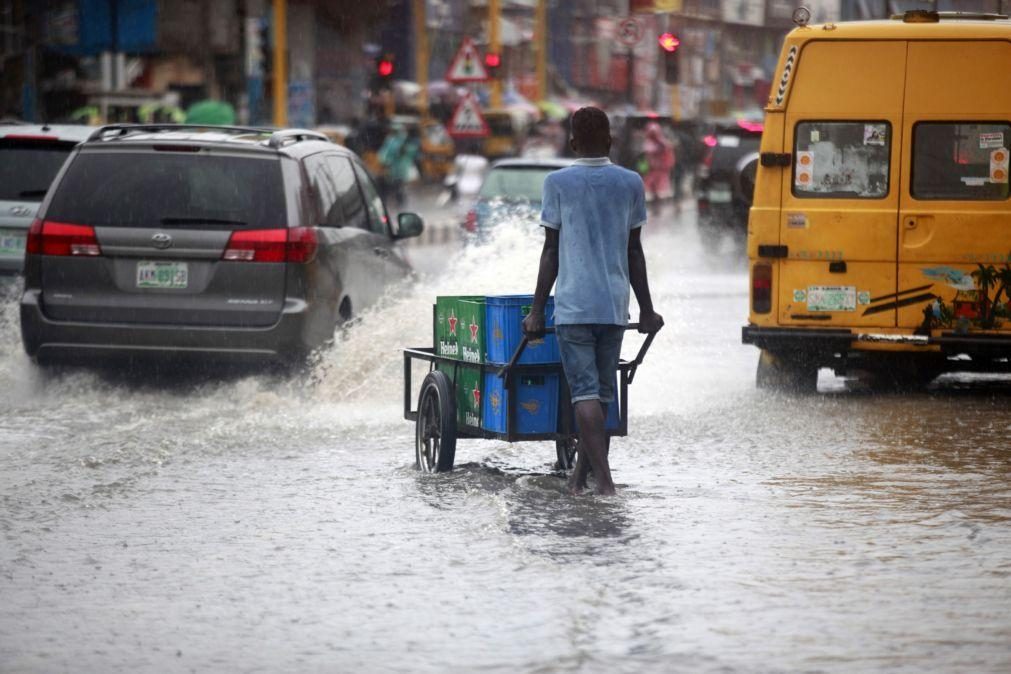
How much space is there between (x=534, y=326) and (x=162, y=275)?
3875mm

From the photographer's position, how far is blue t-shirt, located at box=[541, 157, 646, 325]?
27.8 ft

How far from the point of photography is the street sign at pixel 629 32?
3391 cm

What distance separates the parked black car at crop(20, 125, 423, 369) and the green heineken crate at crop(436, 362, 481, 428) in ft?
8.10

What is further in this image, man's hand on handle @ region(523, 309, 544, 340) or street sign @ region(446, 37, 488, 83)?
street sign @ region(446, 37, 488, 83)

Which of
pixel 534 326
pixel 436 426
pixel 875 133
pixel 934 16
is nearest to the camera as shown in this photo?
pixel 534 326

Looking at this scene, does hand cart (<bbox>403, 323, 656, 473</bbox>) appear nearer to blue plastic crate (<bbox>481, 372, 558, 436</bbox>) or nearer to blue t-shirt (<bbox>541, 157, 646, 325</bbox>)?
blue plastic crate (<bbox>481, 372, 558, 436</bbox>)

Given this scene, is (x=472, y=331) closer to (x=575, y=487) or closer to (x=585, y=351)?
(x=585, y=351)

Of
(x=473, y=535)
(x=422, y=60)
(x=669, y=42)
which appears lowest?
(x=473, y=535)

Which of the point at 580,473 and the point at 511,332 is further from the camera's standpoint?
the point at 511,332

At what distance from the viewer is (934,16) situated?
41.5 ft

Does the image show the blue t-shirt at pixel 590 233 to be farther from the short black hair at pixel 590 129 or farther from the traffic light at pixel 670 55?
the traffic light at pixel 670 55

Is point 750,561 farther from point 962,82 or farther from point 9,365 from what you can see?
point 9,365

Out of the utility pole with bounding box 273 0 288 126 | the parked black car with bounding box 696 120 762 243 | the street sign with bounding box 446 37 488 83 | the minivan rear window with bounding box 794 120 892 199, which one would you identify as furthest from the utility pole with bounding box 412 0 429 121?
the minivan rear window with bounding box 794 120 892 199

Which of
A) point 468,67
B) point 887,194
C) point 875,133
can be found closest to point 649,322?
point 887,194
